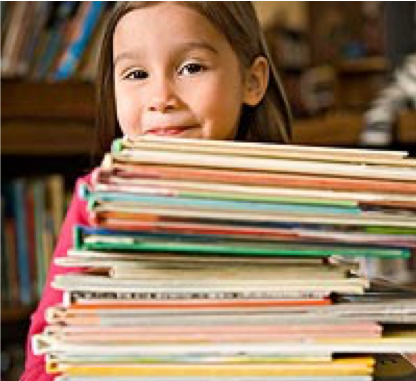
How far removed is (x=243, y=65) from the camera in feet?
2.78

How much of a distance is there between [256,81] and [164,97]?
19 centimetres

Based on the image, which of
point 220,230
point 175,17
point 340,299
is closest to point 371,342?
point 340,299

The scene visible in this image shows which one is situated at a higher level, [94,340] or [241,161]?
[241,161]

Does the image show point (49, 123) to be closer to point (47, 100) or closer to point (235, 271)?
point (47, 100)

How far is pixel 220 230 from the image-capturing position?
526 mm

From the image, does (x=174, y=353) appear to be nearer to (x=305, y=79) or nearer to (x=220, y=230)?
(x=220, y=230)

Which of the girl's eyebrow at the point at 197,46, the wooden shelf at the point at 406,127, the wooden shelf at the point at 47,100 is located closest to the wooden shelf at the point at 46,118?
the wooden shelf at the point at 47,100

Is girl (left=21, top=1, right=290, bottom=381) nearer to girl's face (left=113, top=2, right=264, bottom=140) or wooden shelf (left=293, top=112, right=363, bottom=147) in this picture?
girl's face (left=113, top=2, right=264, bottom=140)

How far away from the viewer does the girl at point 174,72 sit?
0.74 meters

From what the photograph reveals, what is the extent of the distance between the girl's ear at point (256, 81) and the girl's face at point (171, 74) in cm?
9

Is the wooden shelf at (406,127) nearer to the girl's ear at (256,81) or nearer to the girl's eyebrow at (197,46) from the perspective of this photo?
the girl's ear at (256,81)

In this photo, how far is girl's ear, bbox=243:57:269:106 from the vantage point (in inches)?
34.7

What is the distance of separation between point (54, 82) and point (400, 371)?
48.0 inches

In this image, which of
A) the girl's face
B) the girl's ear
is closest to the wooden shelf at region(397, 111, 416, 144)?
the girl's ear
